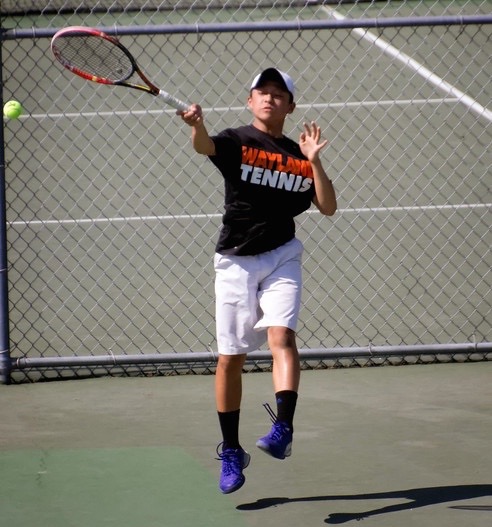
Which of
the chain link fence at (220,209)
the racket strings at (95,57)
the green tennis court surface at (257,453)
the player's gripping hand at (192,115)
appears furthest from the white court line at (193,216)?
the player's gripping hand at (192,115)

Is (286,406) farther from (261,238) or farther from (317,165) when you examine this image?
(317,165)

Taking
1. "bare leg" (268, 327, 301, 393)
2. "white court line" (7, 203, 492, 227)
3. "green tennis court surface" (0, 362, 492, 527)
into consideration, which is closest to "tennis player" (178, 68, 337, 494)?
"bare leg" (268, 327, 301, 393)

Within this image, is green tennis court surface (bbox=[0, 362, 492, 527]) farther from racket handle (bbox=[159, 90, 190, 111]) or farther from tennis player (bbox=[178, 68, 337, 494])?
racket handle (bbox=[159, 90, 190, 111])

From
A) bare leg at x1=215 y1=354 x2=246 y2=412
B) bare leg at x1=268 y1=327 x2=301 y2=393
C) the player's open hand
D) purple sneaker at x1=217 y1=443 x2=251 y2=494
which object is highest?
the player's open hand

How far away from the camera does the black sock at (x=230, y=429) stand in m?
4.86

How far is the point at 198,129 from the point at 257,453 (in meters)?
1.64

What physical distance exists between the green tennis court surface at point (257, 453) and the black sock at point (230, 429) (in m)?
0.20

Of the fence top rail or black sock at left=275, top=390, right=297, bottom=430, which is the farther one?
the fence top rail

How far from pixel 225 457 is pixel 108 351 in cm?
263

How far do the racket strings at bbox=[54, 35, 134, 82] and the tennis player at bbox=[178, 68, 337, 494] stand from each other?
70 centimetres

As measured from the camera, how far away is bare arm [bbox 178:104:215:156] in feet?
14.9

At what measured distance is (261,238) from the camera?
15.9ft

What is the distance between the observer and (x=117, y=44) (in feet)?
16.7

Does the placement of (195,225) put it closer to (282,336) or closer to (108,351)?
(108,351)
